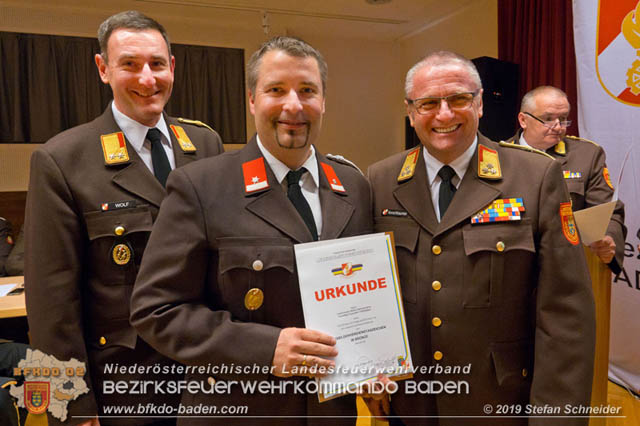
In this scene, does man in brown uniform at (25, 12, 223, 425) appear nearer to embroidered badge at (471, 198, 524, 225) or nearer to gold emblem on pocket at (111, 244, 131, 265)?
gold emblem on pocket at (111, 244, 131, 265)

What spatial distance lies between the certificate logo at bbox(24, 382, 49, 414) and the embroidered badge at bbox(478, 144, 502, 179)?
155cm

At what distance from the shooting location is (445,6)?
5.50 metres

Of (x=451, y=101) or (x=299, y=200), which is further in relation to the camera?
(x=451, y=101)

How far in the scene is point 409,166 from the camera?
1529 mm

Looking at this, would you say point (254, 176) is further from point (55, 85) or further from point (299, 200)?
point (55, 85)

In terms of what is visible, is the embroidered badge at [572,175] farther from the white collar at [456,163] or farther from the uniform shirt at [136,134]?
the uniform shirt at [136,134]

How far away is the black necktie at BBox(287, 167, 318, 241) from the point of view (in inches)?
Answer: 48.3

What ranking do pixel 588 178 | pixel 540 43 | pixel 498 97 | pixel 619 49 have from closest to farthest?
pixel 619 49, pixel 588 178, pixel 540 43, pixel 498 97

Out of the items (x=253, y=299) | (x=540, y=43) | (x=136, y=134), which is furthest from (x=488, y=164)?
(x=540, y=43)

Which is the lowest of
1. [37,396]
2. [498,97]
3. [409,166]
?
[37,396]

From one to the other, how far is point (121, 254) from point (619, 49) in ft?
9.80

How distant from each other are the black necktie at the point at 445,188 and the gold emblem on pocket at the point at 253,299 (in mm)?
648

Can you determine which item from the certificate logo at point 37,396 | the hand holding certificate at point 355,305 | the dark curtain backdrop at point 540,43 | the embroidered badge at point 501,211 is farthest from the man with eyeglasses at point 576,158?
the certificate logo at point 37,396

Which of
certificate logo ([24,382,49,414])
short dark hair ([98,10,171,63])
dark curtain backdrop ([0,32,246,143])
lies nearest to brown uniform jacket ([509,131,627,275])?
short dark hair ([98,10,171,63])
